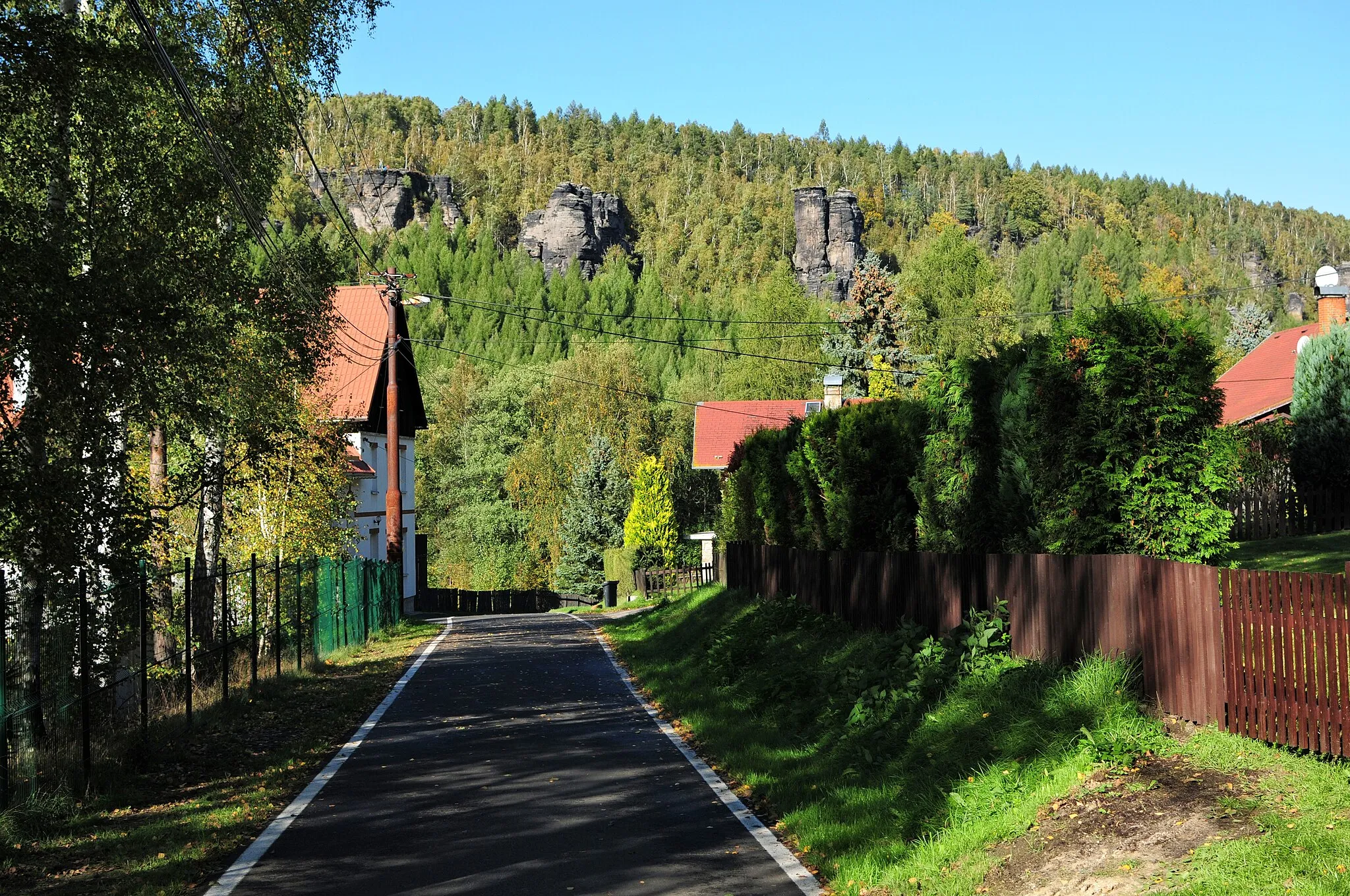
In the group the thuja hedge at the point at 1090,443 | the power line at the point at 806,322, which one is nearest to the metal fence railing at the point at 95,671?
the thuja hedge at the point at 1090,443

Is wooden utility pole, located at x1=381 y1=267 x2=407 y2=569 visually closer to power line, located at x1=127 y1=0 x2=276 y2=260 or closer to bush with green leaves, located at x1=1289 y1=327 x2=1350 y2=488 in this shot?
power line, located at x1=127 y1=0 x2=276 y2=260

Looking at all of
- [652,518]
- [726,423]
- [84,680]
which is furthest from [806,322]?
[84,680]

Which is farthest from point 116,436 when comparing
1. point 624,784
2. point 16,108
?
point 624,784

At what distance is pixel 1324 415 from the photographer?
2575 cm

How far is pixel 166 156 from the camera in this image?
50.9 feet

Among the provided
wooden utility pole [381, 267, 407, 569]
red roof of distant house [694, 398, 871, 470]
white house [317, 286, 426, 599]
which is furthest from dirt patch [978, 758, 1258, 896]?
red roof of distant house [694, 398, 871, 470]

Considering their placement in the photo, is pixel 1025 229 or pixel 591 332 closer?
pixel 591 332

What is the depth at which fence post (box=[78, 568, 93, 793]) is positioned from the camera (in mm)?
9797

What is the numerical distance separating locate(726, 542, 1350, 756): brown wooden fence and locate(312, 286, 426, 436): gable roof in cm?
2826

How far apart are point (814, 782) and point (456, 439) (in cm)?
8012

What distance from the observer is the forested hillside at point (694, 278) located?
80.3m

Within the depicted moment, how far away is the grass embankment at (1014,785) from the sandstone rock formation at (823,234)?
151 m

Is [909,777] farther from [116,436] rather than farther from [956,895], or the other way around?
[116,436]

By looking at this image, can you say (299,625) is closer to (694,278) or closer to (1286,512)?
(1286,512)
